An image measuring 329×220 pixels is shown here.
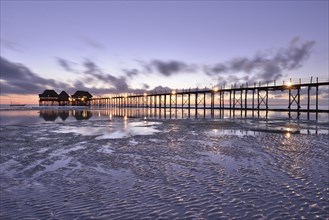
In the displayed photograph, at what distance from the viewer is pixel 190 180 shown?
671cm

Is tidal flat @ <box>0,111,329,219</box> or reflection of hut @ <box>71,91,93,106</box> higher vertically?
reflection of hut @ <box>71,91,93,106</box>

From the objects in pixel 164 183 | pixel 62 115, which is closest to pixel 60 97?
pixel 62 115

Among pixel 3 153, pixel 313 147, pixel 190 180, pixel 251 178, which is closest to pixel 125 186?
pixel 190 180

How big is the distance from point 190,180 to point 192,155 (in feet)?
10.5

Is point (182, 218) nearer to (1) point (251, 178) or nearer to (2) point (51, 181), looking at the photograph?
(1) point (251, 178)

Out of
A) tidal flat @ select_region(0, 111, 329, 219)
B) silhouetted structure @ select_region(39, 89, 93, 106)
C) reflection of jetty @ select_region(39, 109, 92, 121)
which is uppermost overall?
silhouetted structure @ select_region(39, 89, 93, 106)

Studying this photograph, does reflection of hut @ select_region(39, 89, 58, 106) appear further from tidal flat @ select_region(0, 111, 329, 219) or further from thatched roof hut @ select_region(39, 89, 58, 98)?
tidal flat @ select_region(0, 111, 329, 219)

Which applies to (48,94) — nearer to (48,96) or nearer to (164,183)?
(48,96)

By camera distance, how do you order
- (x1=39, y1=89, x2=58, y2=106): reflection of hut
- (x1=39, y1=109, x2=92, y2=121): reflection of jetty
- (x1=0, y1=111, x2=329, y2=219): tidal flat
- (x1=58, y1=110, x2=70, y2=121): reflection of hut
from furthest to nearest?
(x1=39, y1=89, x2=58, y2=106): reflection of hut → (x1=58, y1=110, x2=70, y2=121): reflection of hut → (x1=39, y1=109, x2=92, y2=121): reflection of jetty → (x1=0, y1=111, x2=329, y2=219): tidal flat

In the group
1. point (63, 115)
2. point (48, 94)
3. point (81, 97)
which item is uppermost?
point (48, 94)

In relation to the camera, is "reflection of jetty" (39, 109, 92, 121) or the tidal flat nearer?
the tidal flat

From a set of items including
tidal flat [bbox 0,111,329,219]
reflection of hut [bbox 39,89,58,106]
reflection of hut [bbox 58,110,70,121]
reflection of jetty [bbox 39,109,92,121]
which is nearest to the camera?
tidal flat [bbox 0,111,329,219]

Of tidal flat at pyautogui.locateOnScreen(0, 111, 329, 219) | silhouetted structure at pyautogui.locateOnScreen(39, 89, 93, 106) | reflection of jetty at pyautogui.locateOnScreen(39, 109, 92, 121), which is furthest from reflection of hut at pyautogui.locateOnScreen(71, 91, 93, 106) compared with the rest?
tidal flat at pyautogui.locateOnScreen(0, 111, 329, 219)

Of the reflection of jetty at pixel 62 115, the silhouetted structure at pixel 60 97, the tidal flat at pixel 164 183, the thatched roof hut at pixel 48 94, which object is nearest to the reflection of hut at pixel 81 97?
the silhouetted structure at pixel 60 97
